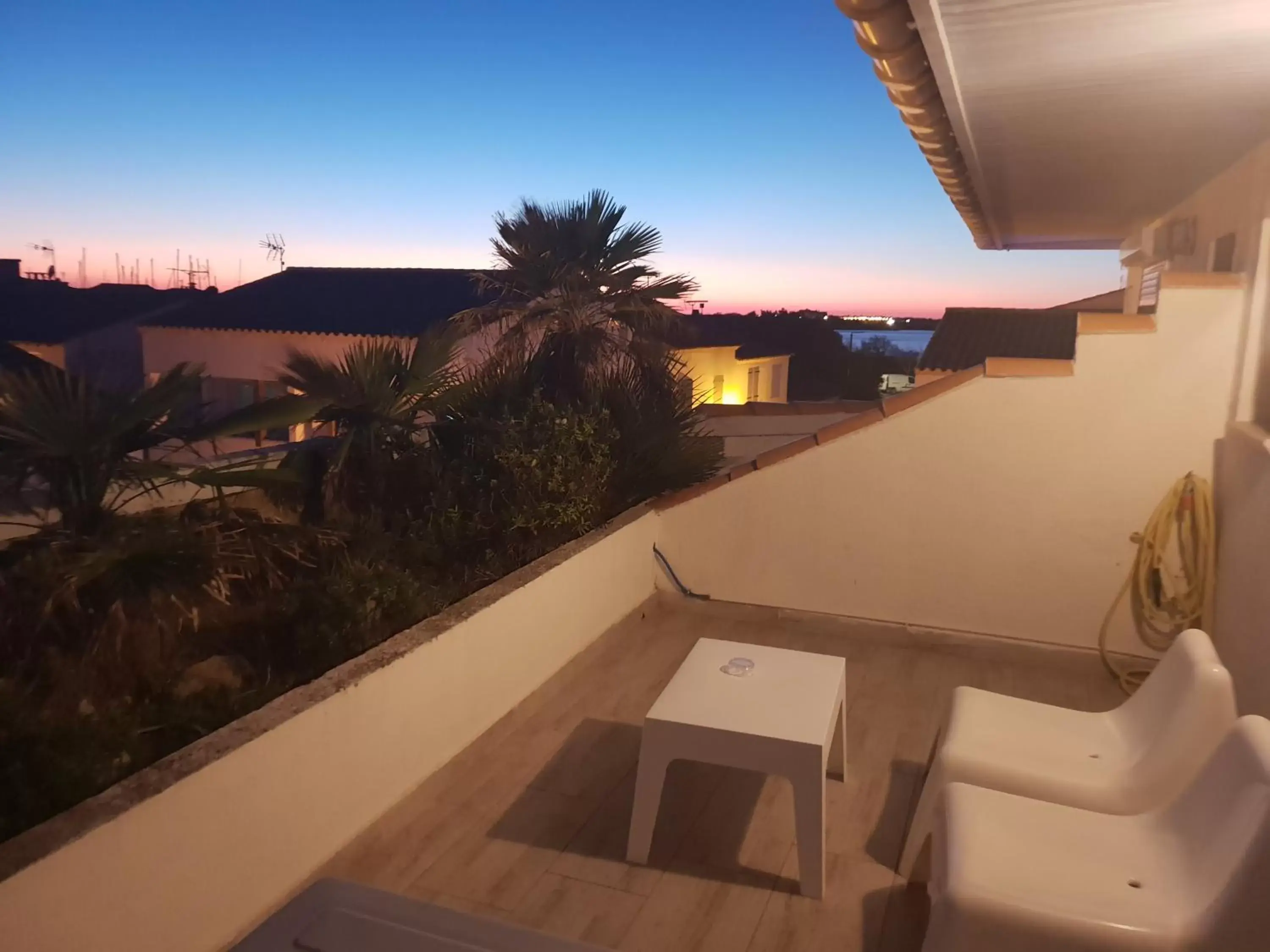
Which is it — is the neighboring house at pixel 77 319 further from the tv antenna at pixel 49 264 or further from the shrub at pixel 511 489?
the shrub at pixel 511 489

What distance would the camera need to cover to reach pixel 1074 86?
258 centimetres

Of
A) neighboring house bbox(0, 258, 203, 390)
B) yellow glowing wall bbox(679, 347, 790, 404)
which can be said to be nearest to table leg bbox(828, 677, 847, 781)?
yellow glowing wall bbox(679, 347, 790, 404)

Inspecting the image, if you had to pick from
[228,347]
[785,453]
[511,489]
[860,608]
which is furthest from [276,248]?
[860,608]

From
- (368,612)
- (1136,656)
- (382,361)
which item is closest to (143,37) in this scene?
(382,361)

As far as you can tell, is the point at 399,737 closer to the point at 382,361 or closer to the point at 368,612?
the point at 368,612

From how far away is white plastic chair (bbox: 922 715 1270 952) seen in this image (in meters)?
1.48

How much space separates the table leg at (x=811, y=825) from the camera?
230 centimetres

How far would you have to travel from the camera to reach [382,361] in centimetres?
421

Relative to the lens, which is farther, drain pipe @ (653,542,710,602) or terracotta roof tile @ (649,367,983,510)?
drain pipe @ (653,542,710,602)

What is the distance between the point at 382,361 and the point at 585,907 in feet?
9.29

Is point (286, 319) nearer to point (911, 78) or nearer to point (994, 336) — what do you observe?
point (994, 336)

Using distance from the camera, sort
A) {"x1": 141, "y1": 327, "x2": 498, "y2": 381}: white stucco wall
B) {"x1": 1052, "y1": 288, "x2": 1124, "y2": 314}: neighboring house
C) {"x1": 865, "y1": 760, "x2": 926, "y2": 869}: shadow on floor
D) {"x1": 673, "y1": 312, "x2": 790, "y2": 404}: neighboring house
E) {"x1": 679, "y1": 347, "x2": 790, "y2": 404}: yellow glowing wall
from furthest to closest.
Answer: {"x1": 673, "y1": 312, "x2": 790, "y2": 404}: neighboring house, {"x1": 679, "y1": 347, "x2": 790, "y2": 404}: yellow glowing wall, {"x1": 141, "y1": 327, "x2": 498, "y2": 381}: white stucco wall, {"x1": 1052, "y1": 288, "x2": 1124, "y2": 314}: neighboring house, {"x1": 865, "y1": 760, "x2": 926, "y2": 869}: shadow on floor

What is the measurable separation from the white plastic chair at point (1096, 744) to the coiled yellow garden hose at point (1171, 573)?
1.45 meters

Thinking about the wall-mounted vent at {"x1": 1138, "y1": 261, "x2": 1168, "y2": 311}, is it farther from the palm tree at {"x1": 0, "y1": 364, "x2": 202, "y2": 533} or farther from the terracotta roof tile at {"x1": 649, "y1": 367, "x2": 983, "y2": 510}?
the palm tree at {"x1": 0, "y1": 364, "x2": 202, "y2": 533}
